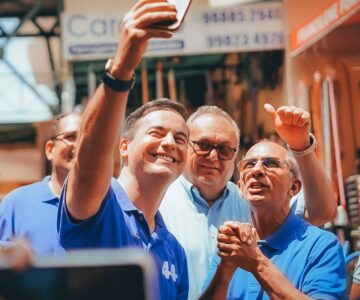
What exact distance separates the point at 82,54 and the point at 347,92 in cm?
252

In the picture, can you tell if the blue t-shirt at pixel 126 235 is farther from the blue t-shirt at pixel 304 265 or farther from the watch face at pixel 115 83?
the watch face at pixel 115 83

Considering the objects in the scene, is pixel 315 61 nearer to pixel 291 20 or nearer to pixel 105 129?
pixel 291 20

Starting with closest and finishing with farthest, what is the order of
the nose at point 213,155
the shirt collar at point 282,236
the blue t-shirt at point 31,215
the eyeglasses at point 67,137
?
the shirt collar at point 282,236, the blue t-shirt at point 31,215, the nose at point 213,155, the eyeglasses at point 67,137

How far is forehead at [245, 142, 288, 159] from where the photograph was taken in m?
3.23

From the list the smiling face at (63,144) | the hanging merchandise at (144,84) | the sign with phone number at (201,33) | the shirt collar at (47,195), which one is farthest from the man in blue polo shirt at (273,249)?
the hanging merchandise at (144,84)

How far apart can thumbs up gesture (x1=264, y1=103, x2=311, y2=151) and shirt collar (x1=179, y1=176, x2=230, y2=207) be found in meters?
0.61

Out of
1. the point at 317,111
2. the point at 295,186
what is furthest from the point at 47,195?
the point at 317,111

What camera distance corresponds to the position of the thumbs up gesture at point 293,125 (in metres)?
3.08

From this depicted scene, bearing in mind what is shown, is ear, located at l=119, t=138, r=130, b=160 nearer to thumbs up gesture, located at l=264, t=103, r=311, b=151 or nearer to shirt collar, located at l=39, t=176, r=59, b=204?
thumbs up gesture, located at l=264, t=103, r=311, b=151

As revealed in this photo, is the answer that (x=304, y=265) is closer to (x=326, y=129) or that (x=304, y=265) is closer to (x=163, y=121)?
(x=163, y=121)

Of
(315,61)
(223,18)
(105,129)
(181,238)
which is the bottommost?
(181,238)

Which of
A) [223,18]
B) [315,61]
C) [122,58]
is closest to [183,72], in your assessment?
[223,18]

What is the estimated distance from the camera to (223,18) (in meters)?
7.36

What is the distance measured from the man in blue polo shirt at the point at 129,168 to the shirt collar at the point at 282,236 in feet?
1.16
